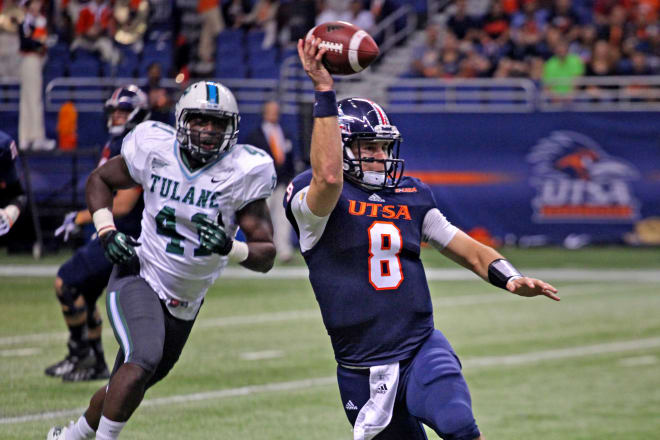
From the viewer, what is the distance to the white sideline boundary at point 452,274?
13.6 m

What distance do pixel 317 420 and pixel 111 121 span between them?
8.67 feet

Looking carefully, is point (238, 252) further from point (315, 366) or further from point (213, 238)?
point (315, 366)

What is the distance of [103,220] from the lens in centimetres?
529

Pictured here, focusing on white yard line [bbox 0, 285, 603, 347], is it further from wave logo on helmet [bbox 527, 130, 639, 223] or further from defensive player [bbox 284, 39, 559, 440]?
defensive player [bbox 284, 39, 559, 440]

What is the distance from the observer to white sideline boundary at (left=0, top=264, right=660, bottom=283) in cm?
1360

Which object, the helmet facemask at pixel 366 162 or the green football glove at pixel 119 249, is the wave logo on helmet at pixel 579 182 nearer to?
the green football glove at pixel 119 249

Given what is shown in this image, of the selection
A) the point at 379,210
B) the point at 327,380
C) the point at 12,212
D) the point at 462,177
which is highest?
the point at 379,210

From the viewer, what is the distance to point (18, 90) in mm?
17812

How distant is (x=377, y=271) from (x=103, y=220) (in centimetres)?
161

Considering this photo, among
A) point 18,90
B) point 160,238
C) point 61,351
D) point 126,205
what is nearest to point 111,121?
point 126,205

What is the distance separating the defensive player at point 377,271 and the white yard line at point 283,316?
5175 millimetres

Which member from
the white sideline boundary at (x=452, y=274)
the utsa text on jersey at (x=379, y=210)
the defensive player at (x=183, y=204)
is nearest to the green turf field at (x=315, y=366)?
the white sideline boundary at (x=452, y=274)

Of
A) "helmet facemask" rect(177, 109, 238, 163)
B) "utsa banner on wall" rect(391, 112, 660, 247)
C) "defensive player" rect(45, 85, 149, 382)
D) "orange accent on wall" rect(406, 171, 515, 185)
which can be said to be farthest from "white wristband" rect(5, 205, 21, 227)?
"orange accent on wall" rect(406, 171, 515, 185)

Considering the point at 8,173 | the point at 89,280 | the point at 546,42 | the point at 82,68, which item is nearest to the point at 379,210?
the point at 8,173
